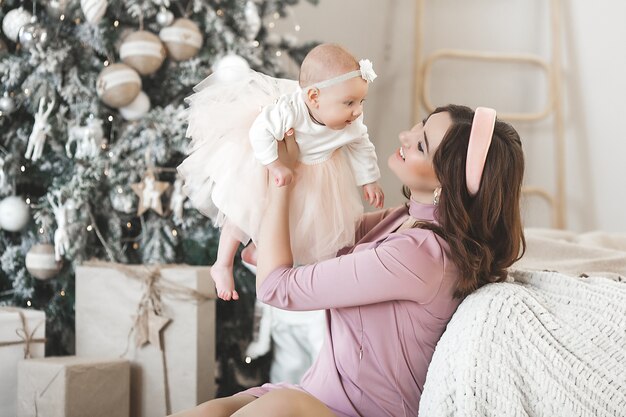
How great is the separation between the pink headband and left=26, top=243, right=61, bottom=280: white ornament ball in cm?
157

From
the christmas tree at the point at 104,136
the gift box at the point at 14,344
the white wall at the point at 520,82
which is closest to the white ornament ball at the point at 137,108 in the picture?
the christmas tree at the point at 104,136

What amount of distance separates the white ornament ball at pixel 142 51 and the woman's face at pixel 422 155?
4.15ft

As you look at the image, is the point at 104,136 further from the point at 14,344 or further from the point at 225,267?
the point at 225,267

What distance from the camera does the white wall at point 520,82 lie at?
3.60 m

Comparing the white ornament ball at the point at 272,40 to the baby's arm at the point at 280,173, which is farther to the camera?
the white ornament ball at the point at 272,40

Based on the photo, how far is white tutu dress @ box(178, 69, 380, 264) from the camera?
147 centimetres

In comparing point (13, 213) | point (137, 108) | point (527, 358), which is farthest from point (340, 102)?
point (13, 213)

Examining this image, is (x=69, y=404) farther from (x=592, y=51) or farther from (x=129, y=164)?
(x=592, y=51)

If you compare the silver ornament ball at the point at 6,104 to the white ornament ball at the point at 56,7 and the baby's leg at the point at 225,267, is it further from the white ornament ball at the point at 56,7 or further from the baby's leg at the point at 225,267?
the baby's leg at the point at 225,267

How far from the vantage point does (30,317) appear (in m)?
2.30

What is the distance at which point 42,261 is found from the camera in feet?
8.13

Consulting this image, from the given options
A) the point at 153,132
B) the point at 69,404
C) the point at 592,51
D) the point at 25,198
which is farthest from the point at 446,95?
the point at 69,404

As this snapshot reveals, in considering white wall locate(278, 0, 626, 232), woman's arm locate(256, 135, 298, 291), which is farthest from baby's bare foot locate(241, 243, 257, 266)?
white wall locate(278, 0, 626, 232)

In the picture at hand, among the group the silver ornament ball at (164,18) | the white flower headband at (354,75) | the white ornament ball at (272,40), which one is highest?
the silver ornament ball at (164,18)
